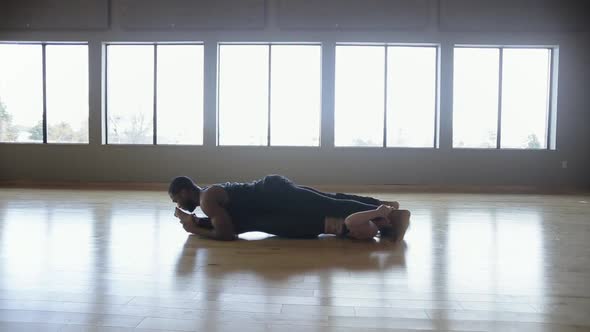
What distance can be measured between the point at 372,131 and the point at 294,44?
2052 mm

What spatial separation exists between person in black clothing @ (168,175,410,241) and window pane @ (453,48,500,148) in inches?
202

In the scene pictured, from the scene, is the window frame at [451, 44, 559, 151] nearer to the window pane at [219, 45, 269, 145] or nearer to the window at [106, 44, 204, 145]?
the window pane at [219, 45, 269, 145]

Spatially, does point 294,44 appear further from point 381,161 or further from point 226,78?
point 381,161

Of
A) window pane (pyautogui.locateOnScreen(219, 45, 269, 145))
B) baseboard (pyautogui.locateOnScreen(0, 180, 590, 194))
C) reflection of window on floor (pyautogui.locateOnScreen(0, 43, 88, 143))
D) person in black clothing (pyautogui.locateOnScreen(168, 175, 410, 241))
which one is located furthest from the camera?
reflection of window on floor (pyautogui.locateOnScreen(0, 43, 88, 143))

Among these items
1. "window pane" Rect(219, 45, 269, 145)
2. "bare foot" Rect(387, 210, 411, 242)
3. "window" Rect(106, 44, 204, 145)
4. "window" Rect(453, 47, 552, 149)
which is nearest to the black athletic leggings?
"bare foot" Rect(387, 210, 411, 242)

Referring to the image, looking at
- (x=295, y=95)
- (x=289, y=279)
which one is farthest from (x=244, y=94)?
(x=289, y=279)

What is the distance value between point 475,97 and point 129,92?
6126mm

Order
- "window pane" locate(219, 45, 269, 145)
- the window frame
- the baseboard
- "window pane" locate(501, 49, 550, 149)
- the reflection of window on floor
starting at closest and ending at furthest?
the baseboard
the window frame
"window pane" locate(501, 49, 550, 149)
"window pane" locate(219, 45, 269, 145)
the reflection of window on floor

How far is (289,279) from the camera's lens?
6.73ft

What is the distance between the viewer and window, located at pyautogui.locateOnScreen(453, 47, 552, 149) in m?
7.47

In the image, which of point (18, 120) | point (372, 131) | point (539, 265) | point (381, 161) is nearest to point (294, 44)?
point (372, 131)

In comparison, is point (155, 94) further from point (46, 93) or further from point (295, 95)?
point (295, 95)

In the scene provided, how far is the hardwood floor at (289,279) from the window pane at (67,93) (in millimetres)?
4520

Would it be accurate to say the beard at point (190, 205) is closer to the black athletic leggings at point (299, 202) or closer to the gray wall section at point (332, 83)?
the black athletic leggings at point (299, 202)
